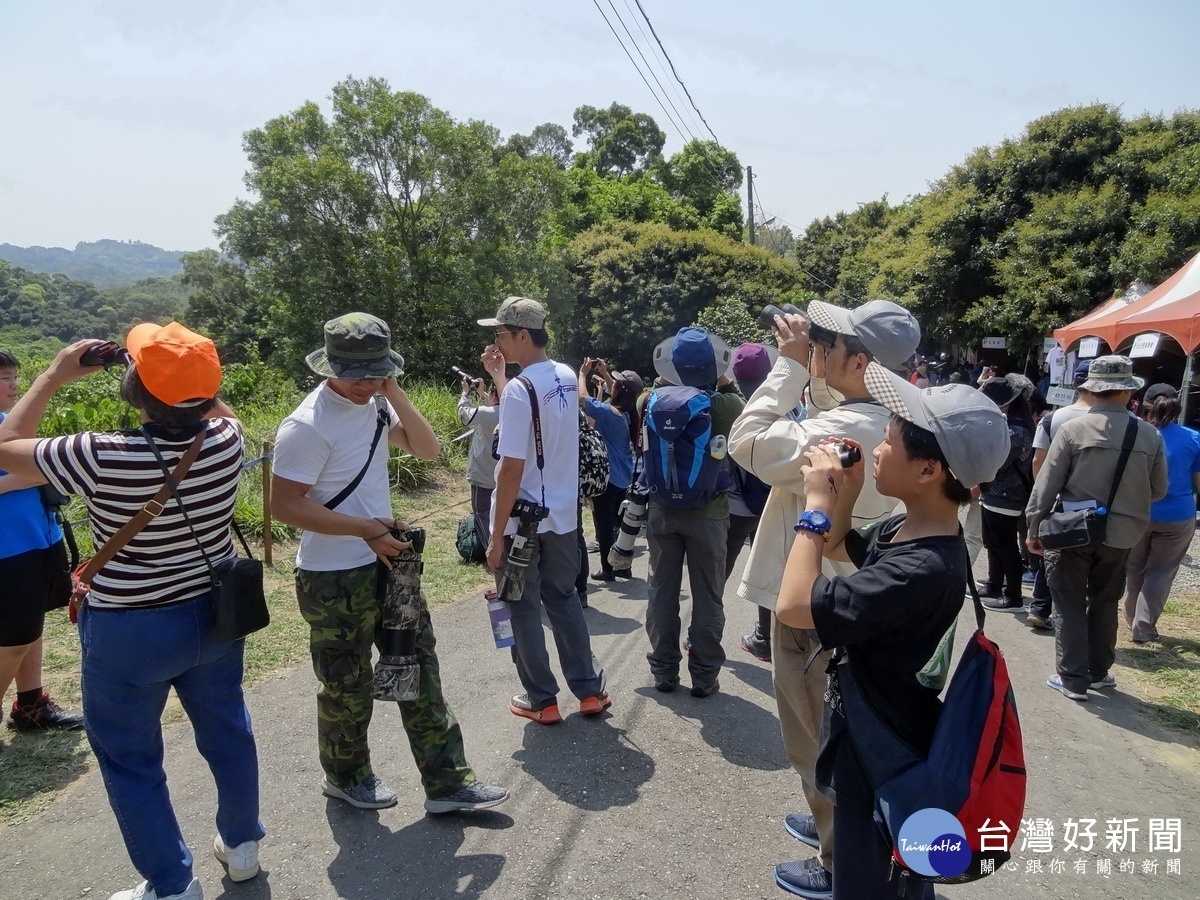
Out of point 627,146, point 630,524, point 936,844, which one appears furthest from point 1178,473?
point 627,146

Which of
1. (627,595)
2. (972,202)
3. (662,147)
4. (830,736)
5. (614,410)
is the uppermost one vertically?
(662,147)

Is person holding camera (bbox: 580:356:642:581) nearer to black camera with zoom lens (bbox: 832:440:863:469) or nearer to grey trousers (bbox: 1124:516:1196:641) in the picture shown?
grey trousers (bbox: 1124:516:1196:641)

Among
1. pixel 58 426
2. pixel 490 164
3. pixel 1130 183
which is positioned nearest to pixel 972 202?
pixel 1130 183

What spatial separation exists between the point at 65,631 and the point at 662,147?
142 feet

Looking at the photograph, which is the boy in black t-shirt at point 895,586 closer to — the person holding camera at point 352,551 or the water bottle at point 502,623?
the person holding camera at point 352,551

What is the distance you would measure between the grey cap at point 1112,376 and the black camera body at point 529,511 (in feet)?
10.7

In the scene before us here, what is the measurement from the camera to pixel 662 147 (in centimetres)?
4325

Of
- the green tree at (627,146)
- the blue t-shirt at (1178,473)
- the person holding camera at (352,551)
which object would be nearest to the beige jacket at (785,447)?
the person holding camera at (352,551)

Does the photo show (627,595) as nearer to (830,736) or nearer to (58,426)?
(830,736)

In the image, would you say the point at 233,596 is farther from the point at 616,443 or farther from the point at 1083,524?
the point at 1083,524

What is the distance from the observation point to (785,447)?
272cm

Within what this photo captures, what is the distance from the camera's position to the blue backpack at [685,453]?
380 centimetres

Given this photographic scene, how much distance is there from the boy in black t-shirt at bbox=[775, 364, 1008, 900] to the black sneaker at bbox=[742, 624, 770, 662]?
2.77 meters

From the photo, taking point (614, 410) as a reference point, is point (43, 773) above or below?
below
